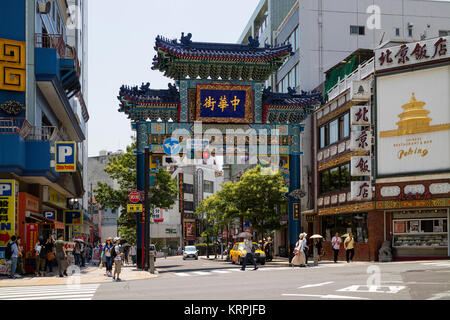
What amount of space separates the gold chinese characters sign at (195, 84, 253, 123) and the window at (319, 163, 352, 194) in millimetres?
8344

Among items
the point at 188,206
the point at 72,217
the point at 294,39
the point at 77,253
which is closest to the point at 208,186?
the point at 188,206

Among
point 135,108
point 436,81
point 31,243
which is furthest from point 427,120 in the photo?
point 31,243

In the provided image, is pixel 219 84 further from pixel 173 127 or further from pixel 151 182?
pixel 151 182

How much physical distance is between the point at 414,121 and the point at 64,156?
66.1ft

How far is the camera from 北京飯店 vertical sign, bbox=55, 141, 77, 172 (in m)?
29.3

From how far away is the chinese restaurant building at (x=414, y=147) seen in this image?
3466cm

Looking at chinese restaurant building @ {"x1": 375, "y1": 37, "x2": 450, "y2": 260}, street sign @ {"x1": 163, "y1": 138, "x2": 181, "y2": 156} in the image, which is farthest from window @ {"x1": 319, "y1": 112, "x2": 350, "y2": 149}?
street sign @ {"x1": 163, "y1": 138, "x2": 181, "y2": 156}

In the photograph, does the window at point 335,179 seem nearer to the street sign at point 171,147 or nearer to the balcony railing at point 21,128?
the street sign at point 171,147

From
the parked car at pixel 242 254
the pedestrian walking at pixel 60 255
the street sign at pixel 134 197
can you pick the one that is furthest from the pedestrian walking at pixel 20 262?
the parked car at pixel 242 254

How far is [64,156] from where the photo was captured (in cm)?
2941

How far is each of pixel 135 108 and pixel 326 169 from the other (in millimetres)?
16767

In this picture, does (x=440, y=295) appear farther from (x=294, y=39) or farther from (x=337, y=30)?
(x=294, y=39)

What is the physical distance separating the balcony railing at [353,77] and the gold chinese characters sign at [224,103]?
7237mm

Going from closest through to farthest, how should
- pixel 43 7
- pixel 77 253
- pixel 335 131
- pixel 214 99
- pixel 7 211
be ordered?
pixel 7 211, pixel 43 7, pixel 214 99, pixel 77 253, pixel 335 131
